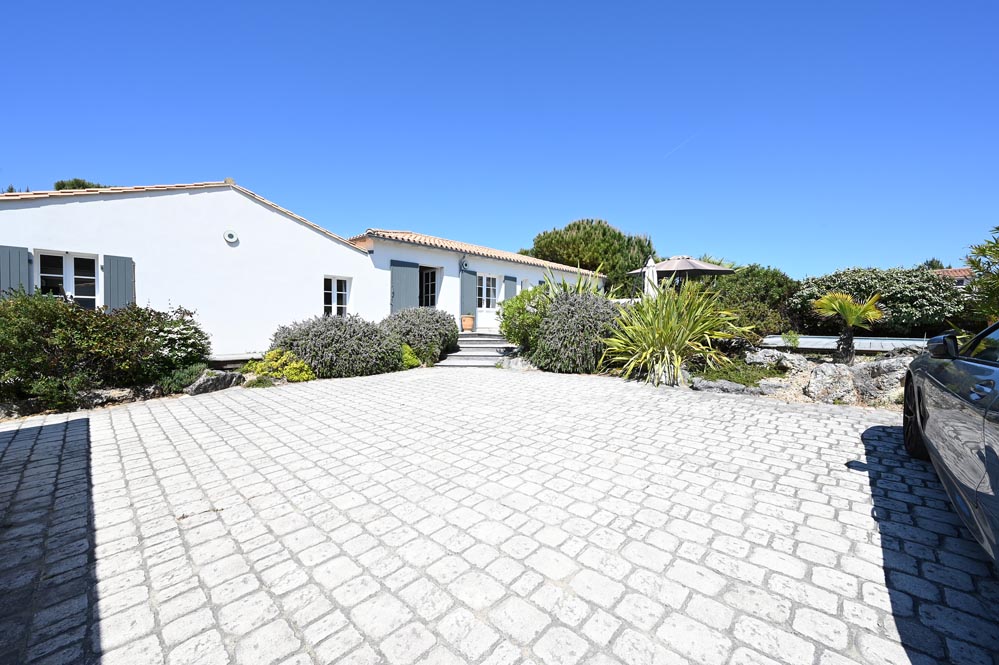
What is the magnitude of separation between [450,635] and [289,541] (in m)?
1.28

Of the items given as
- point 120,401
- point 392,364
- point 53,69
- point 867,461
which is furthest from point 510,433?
point 53,69

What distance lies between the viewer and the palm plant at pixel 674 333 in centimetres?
769

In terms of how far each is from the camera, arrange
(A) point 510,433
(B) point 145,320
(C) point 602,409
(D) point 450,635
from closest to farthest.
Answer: (D) point 450,635
(A) point 510,433
(C) point 602,409
(B) point 145,320

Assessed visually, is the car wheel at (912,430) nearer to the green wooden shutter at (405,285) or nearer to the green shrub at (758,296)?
the green shrub at (758,296)

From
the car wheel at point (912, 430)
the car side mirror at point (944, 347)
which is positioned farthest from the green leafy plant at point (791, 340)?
the car side mirror at point (944, 347)

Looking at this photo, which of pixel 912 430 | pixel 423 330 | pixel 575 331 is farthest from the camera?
pixel 423 330

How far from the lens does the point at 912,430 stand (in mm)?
3783

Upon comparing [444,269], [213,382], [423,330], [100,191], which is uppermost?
[100,191]

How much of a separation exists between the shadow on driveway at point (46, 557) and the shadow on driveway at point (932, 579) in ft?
11.2

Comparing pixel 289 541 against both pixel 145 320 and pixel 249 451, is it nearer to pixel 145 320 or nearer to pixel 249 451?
pixel 249 451

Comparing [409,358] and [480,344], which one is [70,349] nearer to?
[409,358]

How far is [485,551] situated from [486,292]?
1257 centimetres

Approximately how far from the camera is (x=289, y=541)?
2445 millimetres

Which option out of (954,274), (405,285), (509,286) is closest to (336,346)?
(405,285)
